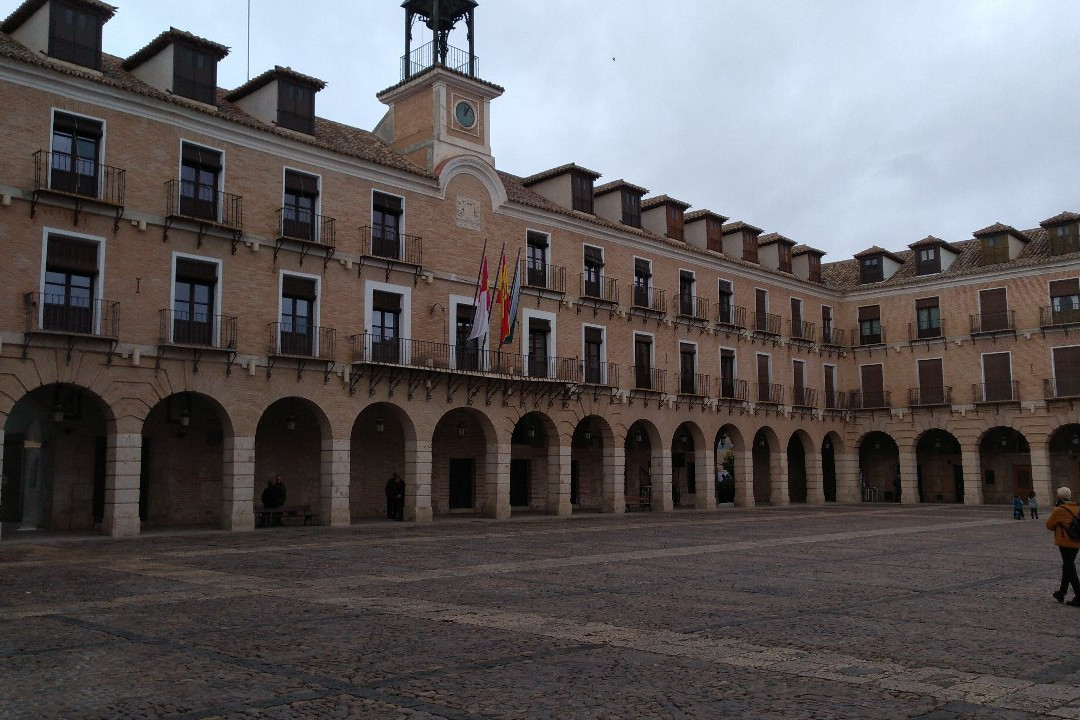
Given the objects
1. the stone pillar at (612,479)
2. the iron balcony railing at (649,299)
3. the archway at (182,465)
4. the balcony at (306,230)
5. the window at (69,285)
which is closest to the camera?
the window at (69,285)

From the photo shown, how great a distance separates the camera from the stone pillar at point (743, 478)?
134 feet

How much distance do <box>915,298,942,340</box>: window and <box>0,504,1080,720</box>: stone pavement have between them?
2867cm

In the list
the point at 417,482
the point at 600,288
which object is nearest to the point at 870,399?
the point at 600,288

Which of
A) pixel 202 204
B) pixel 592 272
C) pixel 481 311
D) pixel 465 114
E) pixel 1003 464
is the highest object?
pixel 465 114

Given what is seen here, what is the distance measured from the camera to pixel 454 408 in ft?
96.4

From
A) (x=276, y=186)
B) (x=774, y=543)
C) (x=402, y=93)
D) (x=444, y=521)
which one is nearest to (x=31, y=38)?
(x=276, y=186)

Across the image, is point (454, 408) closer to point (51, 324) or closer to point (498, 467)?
point (498, 467)

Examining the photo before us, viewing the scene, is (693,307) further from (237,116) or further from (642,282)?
(237,116)

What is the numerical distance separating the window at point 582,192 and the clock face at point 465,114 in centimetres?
565

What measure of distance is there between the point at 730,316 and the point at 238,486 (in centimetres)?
2388

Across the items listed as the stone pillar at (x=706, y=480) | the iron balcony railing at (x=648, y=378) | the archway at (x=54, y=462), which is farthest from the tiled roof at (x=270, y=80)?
the stone pillar at (x=706, y=480)

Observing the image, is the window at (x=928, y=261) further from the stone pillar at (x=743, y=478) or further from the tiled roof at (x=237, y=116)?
the tiled roof at (x=237, y=116)

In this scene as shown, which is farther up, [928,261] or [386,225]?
[928,261]

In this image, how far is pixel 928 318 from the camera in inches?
1801
